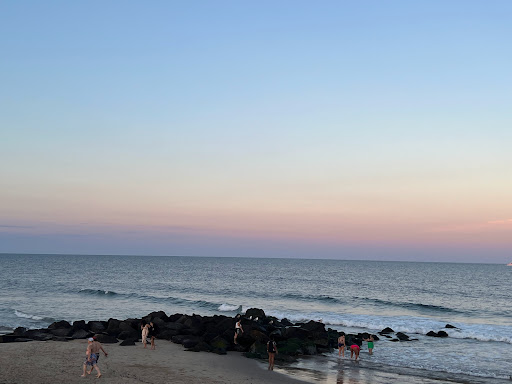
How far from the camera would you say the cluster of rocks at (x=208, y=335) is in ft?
93.1

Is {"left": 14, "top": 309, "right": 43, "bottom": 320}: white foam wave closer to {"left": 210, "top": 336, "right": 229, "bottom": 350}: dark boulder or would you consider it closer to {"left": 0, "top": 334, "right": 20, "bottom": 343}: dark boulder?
{"left": 0, "top": 334, "right": 20, "bottom": 343}: dark boulder

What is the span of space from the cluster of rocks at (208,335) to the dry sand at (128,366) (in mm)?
1023

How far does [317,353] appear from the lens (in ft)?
95.7

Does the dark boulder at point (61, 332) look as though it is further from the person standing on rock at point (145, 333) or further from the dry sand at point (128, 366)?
the person standing on rock at point (145, 333)

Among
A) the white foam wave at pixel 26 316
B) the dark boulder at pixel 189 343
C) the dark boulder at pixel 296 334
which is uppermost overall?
the dark boulder at pixel 296 334

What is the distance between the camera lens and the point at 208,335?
98.5ft

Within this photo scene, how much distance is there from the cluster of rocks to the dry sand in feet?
3.35

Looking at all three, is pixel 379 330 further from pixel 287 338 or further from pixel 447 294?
pixel 447 294

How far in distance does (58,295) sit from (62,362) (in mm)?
44044

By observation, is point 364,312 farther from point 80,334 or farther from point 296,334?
point 80,334

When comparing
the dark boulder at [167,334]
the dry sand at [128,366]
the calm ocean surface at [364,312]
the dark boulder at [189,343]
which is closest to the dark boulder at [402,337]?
the calm ocean surface at [364,312]

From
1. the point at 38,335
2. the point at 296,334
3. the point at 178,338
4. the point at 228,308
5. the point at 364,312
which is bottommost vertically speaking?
the point at 228,308

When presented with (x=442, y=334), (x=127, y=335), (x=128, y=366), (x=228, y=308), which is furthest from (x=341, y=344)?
(x=228, y=308)

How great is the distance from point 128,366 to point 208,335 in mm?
7831
